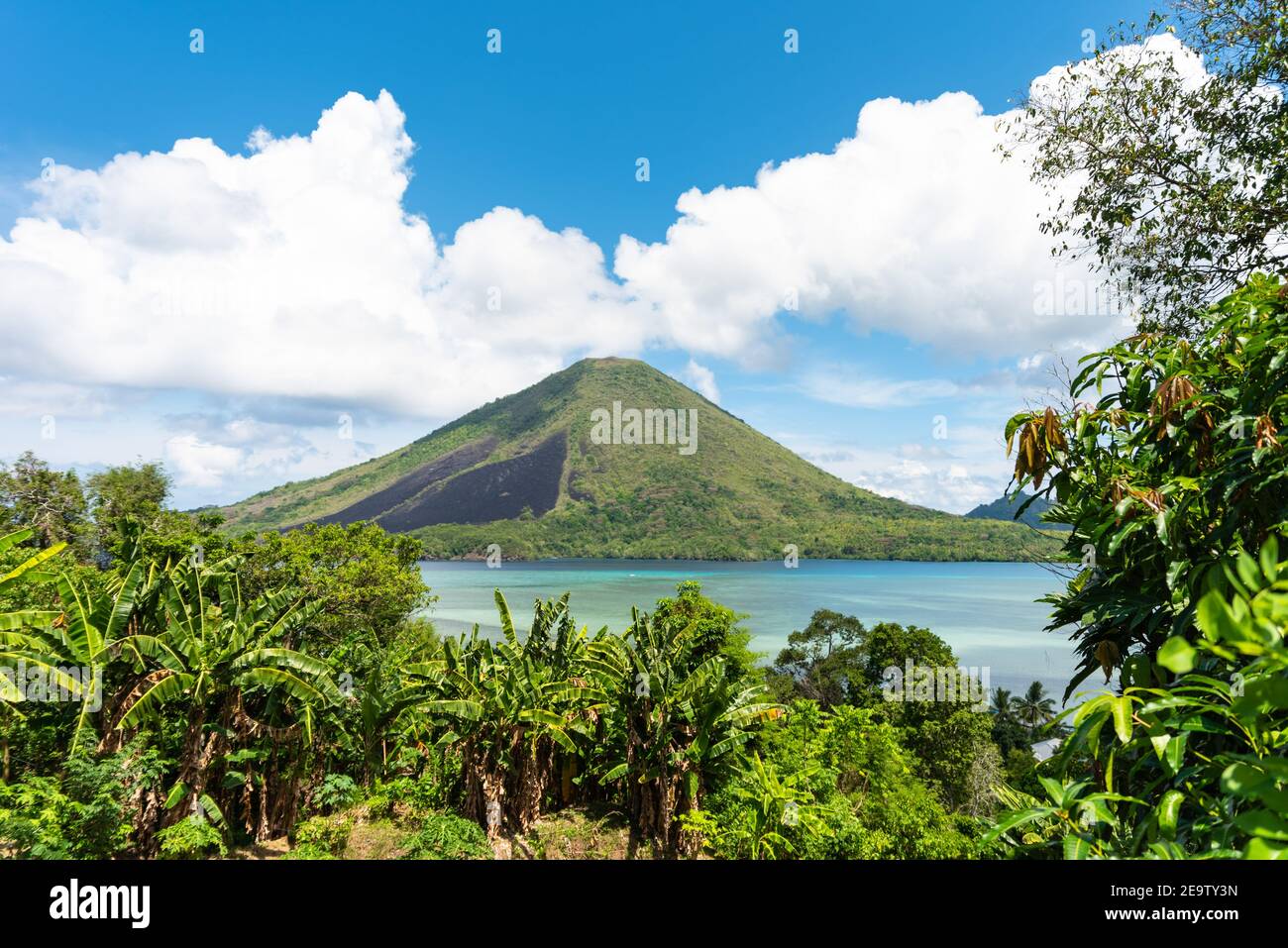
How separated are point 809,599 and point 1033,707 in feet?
169

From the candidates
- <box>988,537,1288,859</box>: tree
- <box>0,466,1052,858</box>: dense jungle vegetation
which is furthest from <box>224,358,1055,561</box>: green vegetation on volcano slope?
<box>988,537,1288,859</box>: tree

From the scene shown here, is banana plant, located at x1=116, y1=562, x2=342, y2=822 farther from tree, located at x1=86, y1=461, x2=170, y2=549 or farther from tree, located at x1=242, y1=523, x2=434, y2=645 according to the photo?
tree, located at x1=86, y1=461, x2=170, y2=549

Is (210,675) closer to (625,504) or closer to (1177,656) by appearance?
(1177,656)

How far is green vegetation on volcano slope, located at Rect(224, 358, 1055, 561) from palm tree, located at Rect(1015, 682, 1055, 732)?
2924 inches

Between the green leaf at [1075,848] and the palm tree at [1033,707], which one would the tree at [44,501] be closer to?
the green leaf at [1075,848]

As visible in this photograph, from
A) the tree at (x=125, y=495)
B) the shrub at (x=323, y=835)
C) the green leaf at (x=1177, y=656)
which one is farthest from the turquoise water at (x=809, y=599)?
the green leaf at (x=1177, y=656)

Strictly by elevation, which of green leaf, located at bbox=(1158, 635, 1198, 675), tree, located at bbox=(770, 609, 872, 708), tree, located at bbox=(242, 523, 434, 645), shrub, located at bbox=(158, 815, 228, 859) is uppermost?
green leaf, located at bbox=(1158, 635, 1198, 675)

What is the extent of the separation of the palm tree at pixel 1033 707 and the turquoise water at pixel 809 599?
3.60 metres

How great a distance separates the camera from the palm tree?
3850 cm

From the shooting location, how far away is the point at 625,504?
141 metres

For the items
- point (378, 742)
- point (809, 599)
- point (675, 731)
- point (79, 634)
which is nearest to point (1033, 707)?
point (675, 731)
